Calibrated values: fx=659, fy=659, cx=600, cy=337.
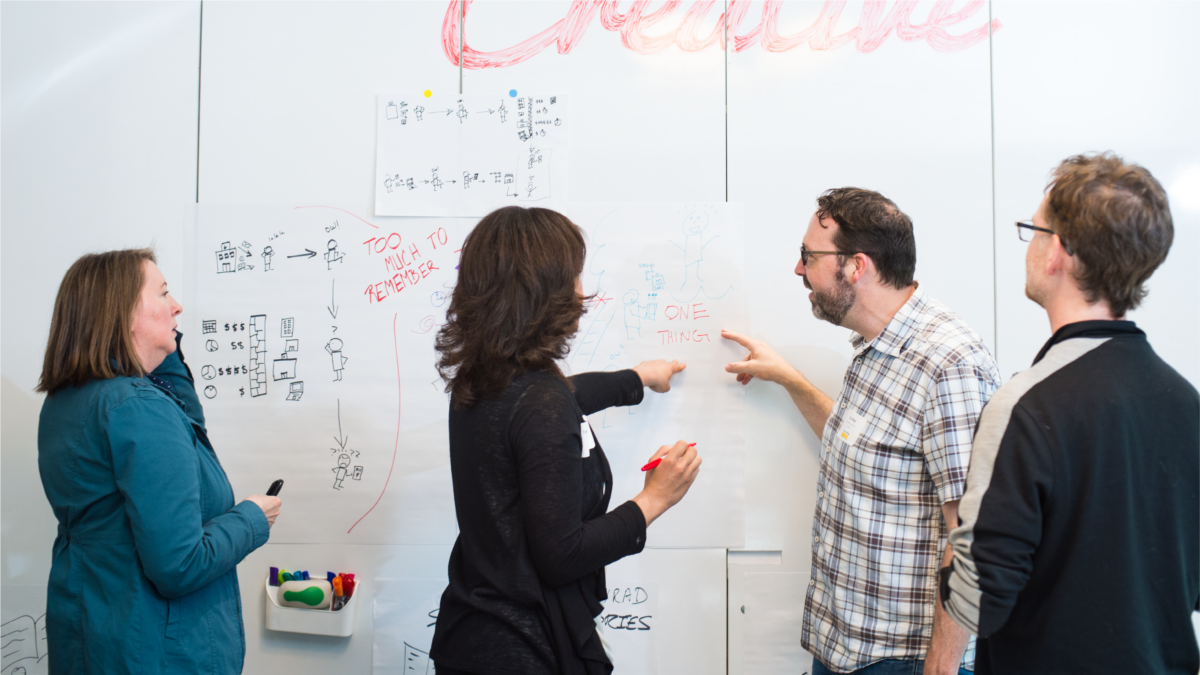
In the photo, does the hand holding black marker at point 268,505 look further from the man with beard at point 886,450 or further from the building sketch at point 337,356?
the man with beard at point 886,450

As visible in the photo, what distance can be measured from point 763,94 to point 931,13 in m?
0.51

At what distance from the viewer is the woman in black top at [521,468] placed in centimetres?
102

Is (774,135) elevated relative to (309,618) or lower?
elevated

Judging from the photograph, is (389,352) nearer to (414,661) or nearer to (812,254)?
(414,661)

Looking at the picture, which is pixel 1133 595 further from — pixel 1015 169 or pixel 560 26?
pixel 560 26

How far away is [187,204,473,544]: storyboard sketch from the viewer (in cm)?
182

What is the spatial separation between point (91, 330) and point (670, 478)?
1.10m

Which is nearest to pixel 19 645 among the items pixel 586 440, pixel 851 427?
pixel 586 440

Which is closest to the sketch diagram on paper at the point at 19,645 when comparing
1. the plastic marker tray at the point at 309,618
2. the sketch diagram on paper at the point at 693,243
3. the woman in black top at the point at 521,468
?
the plastic marker tray at the point at 309,618

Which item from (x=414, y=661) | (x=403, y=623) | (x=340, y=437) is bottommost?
(x=414, y=661)

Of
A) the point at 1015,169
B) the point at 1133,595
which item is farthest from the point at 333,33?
the point at 1133,595

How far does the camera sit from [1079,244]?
0.94 m

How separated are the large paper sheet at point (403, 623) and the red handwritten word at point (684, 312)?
96 cm

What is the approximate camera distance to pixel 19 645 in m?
1.86
